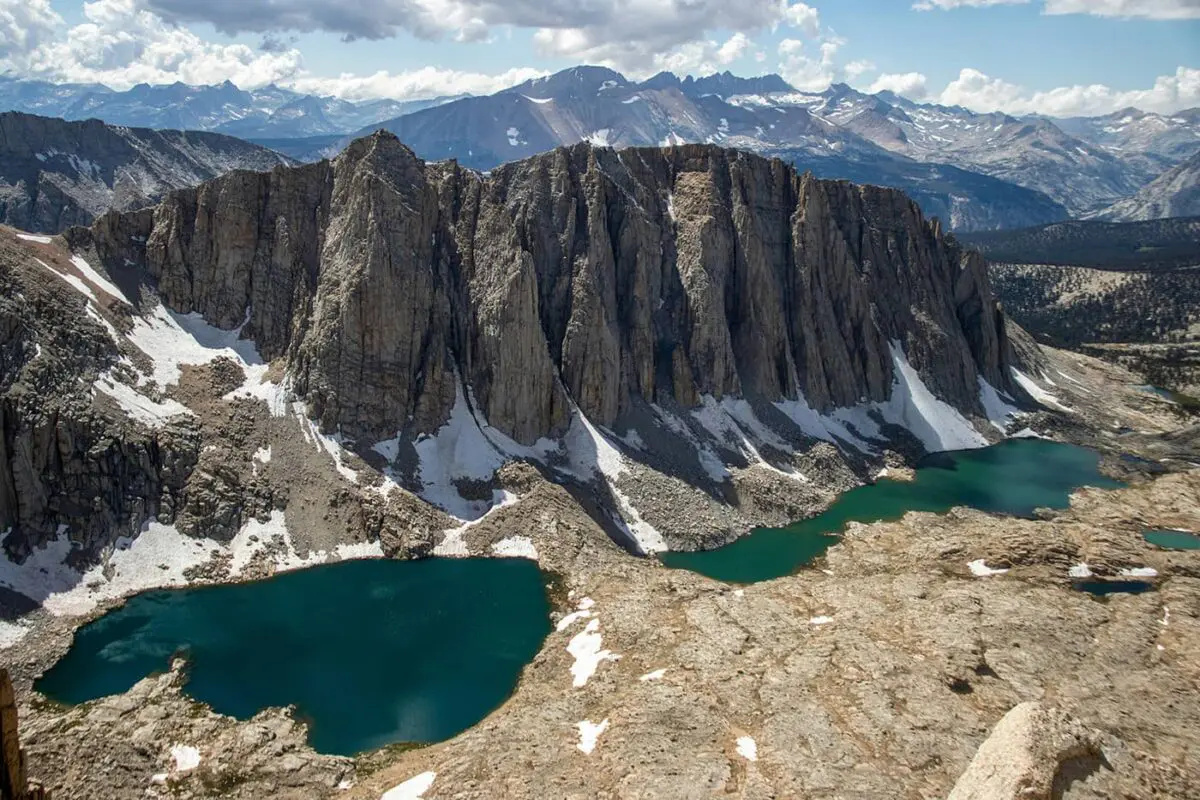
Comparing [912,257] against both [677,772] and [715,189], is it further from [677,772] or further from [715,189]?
[677,772]

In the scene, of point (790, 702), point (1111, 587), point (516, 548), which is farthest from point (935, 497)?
point (790, 702)

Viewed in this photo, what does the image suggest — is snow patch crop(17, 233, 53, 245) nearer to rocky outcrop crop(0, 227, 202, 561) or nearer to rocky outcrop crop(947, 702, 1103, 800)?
rocky outcrop crop(0, 227, 202, 561)

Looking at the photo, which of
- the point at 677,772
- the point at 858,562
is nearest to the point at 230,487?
the point at 677,772

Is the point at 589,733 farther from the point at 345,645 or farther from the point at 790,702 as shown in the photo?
the point at 345,645

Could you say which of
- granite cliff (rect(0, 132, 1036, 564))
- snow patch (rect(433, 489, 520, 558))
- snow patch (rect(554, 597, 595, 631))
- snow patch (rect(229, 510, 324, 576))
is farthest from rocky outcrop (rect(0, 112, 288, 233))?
snow patch (rect(554, 597, 595, 631))

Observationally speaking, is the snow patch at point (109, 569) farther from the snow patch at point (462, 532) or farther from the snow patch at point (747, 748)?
the snow patch at point (747, 748)
